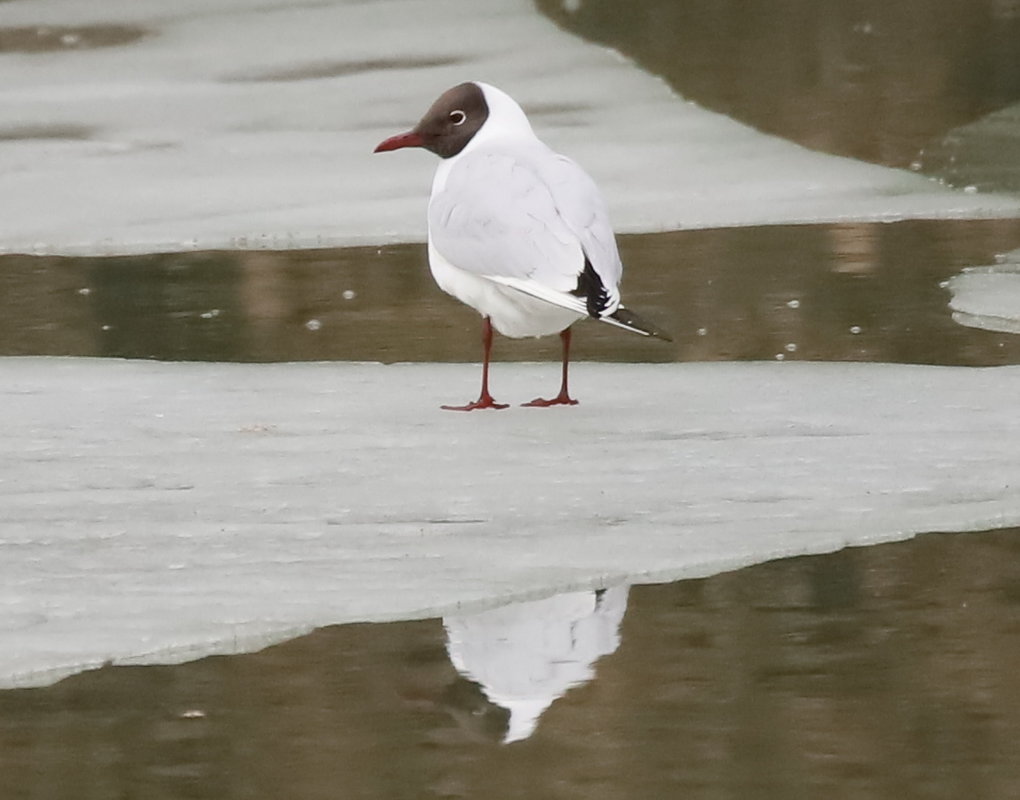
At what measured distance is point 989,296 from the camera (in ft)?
27.2

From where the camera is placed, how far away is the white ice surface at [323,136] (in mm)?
10453

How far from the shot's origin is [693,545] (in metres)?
5.25

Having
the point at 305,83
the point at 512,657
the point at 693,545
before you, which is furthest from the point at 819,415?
the point at 305,83

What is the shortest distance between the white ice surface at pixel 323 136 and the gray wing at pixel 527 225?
3155 mm

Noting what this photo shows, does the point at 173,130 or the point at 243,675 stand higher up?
the point at 243,675

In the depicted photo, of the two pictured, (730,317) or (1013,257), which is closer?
(730,317)

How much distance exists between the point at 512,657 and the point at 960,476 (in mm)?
1808

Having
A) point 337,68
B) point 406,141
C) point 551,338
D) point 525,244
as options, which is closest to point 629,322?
point 525,244

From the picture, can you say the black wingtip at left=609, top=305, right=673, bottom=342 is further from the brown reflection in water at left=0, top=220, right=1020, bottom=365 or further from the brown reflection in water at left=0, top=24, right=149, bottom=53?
the brown reflection in water at left=0, top=24, right=149, bottom=53

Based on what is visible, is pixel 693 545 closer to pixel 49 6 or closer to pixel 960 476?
pixel 960 476

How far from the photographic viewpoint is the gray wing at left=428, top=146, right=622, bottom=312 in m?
6.45

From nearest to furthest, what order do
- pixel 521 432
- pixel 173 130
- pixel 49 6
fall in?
pixel 521 432 < pixel 173 130 < pixel 49 6

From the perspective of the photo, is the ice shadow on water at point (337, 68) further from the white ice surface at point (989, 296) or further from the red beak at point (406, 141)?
the red beak at point (406, 141)

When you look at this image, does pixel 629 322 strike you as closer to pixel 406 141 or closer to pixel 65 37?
pixel 406 141
